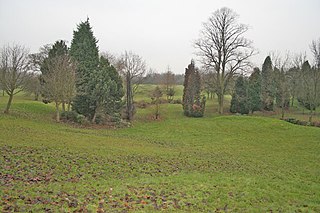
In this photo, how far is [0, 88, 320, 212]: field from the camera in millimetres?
7504

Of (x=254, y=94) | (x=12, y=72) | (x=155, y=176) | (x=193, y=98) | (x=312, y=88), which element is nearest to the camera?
(x=155, y=176)

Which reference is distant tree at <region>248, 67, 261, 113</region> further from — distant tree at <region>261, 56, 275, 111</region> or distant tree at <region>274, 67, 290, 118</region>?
distant tree at <region>274, 67, 290, 118</region>

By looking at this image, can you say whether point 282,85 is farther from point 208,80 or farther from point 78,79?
point 78,79

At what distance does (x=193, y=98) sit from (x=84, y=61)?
51.1 feet

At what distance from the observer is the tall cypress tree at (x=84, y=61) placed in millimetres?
27672

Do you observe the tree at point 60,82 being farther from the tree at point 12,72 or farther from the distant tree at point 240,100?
the distant tree at point 240,100

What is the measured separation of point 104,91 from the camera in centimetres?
2733

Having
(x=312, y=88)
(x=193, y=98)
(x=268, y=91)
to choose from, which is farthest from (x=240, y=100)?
(x=312, y=88)

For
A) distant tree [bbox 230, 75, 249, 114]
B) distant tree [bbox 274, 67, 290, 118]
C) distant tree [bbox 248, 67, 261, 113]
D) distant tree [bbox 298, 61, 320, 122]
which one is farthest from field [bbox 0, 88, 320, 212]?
distant tree [bbox 248, 67, 261, 113]

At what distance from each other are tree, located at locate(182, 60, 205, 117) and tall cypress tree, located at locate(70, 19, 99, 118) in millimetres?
13655

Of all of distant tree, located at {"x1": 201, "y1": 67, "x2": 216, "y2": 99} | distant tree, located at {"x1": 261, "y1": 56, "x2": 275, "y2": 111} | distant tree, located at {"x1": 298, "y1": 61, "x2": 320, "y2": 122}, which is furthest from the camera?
distant tree, located at {"x1": 261, "y1": 56, "x2": 275, "y2": 111}

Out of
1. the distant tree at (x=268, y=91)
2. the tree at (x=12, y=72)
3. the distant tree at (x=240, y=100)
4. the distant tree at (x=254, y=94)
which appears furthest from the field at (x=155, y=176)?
the distant tree at (x=268, y=91)

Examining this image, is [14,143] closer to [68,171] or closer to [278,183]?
[68,171]

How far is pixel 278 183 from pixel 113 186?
22.3 feet
